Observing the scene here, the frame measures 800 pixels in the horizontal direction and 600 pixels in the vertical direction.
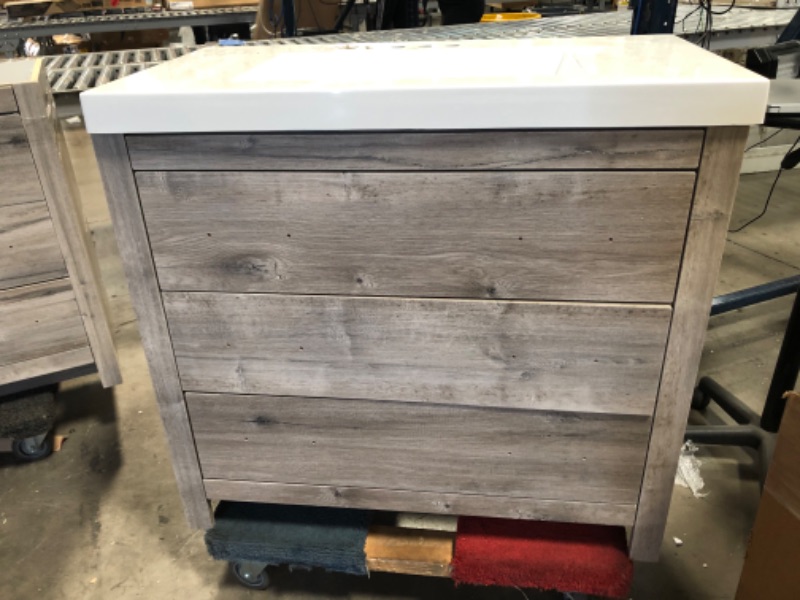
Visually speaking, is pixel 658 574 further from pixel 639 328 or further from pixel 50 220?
pixel 50 220

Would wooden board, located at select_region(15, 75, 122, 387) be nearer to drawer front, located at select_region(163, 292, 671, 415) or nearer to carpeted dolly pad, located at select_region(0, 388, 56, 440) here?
carpeted dolly pad, located at select_region(0, 388, 56, 440)

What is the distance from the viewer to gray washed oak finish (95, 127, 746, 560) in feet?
2.41

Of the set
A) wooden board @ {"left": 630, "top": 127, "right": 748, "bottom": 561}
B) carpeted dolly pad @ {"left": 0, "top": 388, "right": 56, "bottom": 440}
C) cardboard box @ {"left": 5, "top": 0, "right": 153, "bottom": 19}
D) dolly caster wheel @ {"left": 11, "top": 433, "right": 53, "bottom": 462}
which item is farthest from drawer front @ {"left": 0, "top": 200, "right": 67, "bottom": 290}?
cardboard box @ {"left": 5, "top": 0, "right": 153, "bottom": 19}

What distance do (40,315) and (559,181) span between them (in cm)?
113

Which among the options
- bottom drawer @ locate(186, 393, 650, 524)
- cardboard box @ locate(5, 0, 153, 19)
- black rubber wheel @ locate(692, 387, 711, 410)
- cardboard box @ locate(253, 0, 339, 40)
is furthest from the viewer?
cardboard box @ locate(5, 0, 153, 19)

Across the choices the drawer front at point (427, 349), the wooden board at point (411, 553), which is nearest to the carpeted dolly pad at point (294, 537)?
the wooden board at point (411, 553)

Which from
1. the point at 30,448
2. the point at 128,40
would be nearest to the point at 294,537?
the point at 30,448

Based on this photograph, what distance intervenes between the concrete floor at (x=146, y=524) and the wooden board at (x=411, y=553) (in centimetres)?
17

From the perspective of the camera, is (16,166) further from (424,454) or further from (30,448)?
(424,454)

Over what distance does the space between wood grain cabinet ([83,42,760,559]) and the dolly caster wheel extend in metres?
0.72

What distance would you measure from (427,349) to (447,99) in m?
0.33

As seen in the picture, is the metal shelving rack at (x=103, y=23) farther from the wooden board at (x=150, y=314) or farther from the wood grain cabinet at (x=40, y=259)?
the wooden board at (x=150, y=314)

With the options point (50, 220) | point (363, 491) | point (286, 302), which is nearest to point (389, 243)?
point (286, 302)

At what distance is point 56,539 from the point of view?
1.32m
